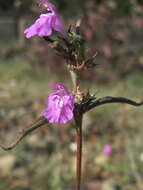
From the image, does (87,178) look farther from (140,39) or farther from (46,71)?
(140,39)

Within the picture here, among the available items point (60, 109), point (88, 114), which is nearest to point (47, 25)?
point (60, 109)

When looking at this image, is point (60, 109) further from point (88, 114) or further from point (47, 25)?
point (88, 114)

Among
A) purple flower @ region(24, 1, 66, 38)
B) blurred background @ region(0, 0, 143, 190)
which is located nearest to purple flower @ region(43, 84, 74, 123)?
purple flower @ region(24, 1, 66, 38)

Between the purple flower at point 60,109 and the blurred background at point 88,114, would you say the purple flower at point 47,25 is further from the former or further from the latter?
the blurred background at point 88,114

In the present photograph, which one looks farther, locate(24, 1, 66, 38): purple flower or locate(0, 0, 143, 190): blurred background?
locate(0, 0, 143, 190): blurred background

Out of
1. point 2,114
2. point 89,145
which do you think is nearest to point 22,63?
point 2,114

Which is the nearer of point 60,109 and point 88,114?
point 60,109

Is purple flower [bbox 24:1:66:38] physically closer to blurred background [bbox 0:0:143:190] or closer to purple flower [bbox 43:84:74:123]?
purple flower [bbox 43:84:74:123]
